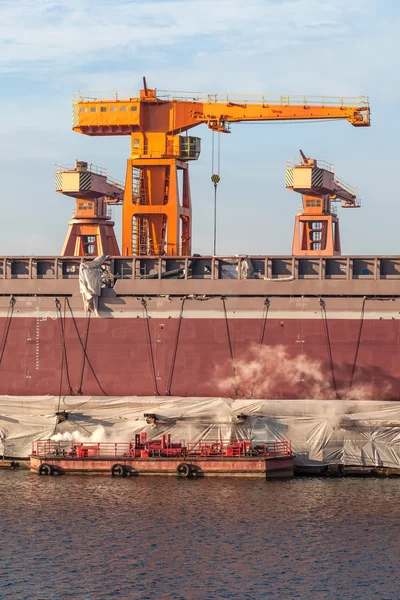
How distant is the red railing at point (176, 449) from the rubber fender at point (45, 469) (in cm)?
61

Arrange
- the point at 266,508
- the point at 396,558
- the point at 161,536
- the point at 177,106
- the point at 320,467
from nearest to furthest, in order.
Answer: the point at 396,558
the point at 161,536
the point at 266,508
the point at 320,467
the point at 177,106

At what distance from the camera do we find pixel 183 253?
6412 centimetres

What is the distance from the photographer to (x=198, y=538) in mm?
37250

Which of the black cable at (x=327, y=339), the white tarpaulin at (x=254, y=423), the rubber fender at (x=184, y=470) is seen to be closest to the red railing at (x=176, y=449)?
the white tarpaulin at (x=254, y=423)

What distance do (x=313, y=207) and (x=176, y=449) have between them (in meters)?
30.1

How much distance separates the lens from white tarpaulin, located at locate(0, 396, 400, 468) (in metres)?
46.5

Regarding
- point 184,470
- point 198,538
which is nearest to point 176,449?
point 184,470

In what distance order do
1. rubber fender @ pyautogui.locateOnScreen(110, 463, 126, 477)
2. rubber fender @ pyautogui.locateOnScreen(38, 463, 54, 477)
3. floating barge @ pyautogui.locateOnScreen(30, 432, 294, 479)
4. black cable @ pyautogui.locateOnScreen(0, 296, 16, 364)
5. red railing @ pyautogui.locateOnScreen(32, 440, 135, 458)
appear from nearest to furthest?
floating barge @ pyautogui.locateOnScreen(30, 432, 294, 479) → rubber fender @ pyautogui.locateOnScreen(110, 463, 126, 477) → rubber fender @ pyautogui.locateOnScreen(38, 463, 54, 477) → red railing @ pyautogui.locateOnScreen(32, 440, 135, 458) → black cable @ pyautogui.locateOnScreen(0, 296, 16, 364)

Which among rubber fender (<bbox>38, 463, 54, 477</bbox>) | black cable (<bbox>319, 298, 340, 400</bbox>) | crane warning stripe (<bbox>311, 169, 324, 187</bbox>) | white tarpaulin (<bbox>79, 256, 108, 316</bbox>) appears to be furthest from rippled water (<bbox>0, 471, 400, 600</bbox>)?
crane warning stripe (<bbox>311, 169, 324, 187</bbox>)

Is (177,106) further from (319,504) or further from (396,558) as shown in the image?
(396,558)

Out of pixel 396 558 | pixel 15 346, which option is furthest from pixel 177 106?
pixel 396 558

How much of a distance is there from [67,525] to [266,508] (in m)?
6.89

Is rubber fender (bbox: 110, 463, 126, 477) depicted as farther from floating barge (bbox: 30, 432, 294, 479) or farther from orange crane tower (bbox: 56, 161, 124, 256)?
orange crane tower (bbox: 56, 161, 124, 256)

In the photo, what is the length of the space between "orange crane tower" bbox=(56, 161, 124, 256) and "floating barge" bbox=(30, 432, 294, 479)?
78.9 feet
